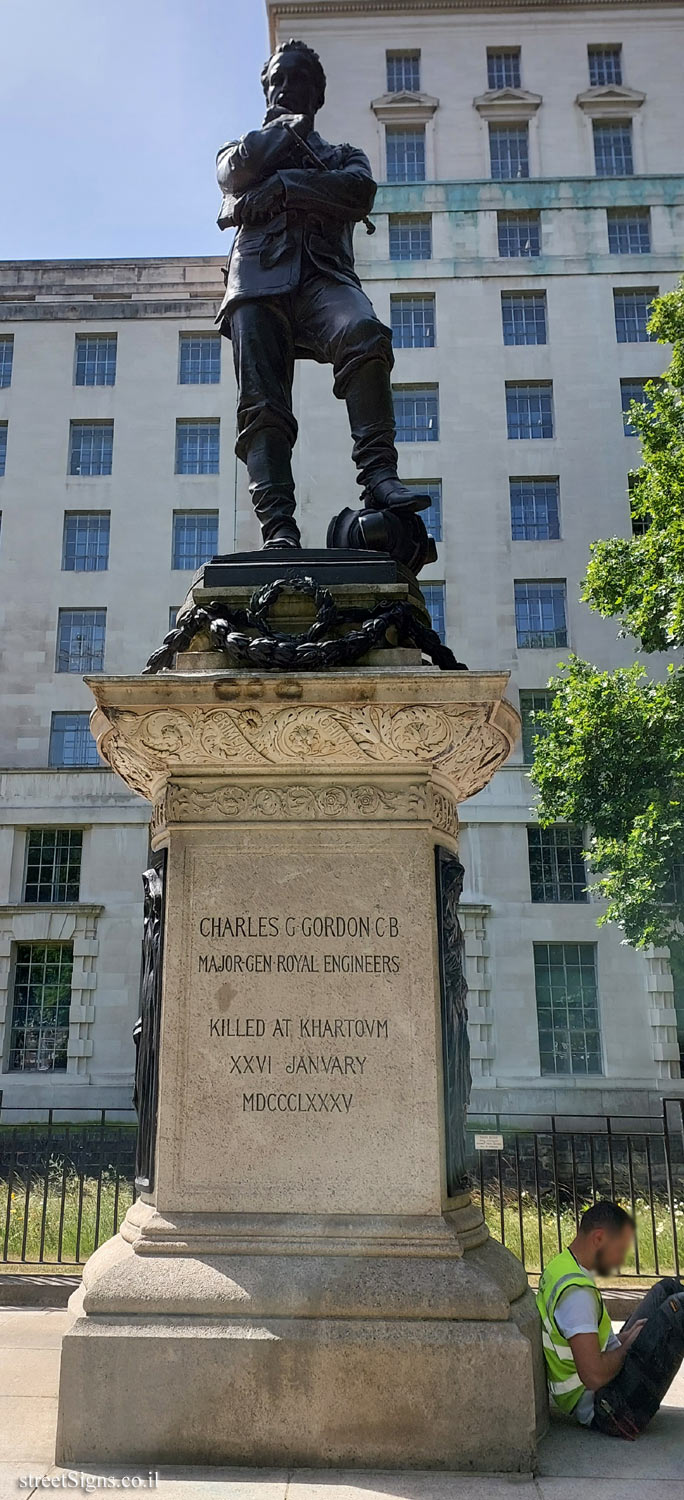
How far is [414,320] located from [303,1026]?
34901 mm

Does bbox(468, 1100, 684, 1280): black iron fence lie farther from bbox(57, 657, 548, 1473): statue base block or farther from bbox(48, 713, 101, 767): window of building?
bbox(48, 713, 101, 767): window of building

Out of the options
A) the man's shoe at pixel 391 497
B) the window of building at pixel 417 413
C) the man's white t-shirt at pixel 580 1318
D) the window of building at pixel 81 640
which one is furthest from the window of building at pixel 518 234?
the man's white t-shirt at pixel 580 1318

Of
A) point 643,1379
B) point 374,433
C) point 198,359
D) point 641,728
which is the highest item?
point 198,359

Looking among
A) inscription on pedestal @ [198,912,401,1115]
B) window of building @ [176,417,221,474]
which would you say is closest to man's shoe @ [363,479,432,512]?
inscription on pedestal @ [198,912,401,1115]

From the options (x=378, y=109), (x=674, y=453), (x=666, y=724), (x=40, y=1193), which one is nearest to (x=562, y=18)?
(x=378, y=109)

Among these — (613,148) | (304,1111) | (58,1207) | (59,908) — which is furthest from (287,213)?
(613,148)

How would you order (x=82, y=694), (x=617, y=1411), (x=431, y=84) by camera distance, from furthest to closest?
(x=431, y=84) → (x=82, y=694) → (x=617, y=1411)

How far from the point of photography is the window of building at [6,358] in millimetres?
37750

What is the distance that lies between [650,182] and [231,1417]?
4056cm

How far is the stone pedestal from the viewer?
4344 mm

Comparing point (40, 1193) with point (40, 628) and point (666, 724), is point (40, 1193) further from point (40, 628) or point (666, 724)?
point (40, 628)

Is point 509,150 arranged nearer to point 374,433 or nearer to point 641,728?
point 641,728

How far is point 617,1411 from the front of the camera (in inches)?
183

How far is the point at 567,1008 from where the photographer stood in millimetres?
31094
